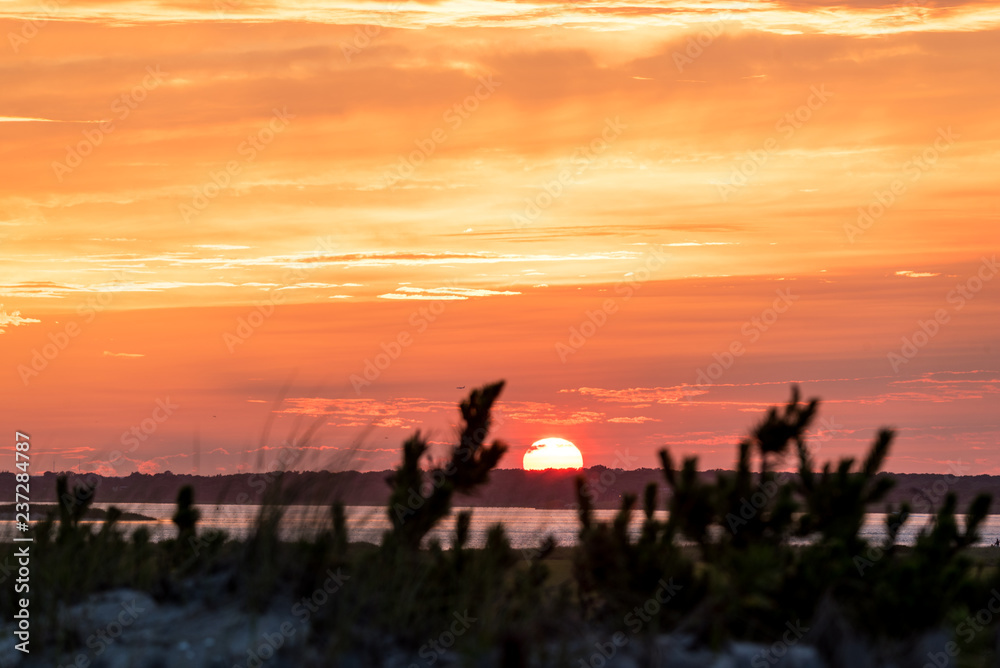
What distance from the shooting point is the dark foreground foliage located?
24.6ft

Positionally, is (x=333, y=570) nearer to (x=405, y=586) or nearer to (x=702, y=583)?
(x=405, y=586)

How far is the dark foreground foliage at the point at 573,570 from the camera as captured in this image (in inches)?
296

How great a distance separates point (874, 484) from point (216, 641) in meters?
6.04
